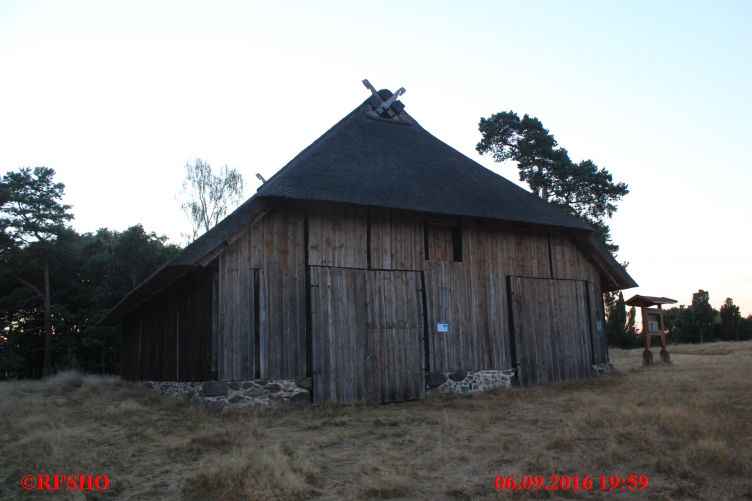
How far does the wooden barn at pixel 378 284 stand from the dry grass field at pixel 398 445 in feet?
4.10

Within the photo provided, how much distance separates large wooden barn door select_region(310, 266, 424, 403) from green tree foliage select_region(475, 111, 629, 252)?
60.0 feet

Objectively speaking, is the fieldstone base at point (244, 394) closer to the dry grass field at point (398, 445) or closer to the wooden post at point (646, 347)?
the dry grass field at point (398, 445)

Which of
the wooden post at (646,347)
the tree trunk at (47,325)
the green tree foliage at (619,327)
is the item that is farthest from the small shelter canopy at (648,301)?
the tree trunk at (47,325)

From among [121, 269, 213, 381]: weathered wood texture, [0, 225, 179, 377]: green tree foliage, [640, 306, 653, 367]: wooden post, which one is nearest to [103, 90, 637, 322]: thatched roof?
[121, 269, 213, 381]: weathered wood texture

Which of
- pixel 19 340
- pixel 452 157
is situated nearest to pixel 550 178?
pixel 452 157

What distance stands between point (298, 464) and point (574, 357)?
37.8 feet

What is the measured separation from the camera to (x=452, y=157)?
17344 mm

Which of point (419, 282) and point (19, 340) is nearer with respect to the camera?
point (419, 282)

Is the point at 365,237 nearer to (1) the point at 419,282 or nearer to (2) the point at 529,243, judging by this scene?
(1) the point at 419,282

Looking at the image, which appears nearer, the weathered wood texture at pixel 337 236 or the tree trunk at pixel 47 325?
the weathered wood texture at pixel 337 236

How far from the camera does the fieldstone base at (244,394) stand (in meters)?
11.3

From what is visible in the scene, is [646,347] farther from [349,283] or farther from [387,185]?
[349,283]
